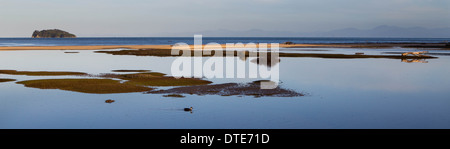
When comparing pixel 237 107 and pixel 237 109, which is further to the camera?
pixel 237 107

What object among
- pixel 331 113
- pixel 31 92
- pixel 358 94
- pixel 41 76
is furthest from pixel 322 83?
pixel 41 76

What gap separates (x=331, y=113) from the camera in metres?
18.5

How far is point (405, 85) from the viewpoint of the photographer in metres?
28.4

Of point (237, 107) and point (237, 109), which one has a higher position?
point (237, 107)

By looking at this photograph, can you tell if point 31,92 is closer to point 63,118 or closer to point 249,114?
point 63,118

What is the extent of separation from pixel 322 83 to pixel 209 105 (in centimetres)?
1181
